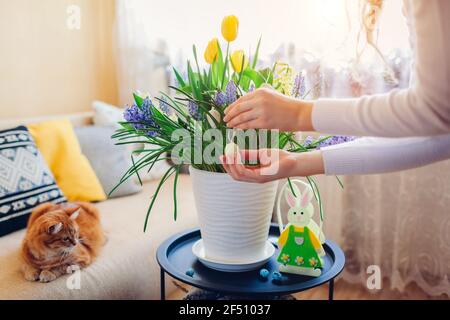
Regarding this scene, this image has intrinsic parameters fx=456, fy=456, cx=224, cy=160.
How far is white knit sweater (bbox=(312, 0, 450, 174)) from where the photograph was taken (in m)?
0.60

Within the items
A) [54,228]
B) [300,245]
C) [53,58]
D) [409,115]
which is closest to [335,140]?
[300,245]

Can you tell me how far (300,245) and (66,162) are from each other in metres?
1.21

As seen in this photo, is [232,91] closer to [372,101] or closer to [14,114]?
[372,101]

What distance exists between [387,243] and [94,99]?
5.63ft

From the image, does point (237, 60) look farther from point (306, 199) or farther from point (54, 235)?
point (54, 235)

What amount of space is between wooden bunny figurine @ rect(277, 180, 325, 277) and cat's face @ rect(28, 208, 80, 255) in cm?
64

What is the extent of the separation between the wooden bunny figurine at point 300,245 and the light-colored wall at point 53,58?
1587mm

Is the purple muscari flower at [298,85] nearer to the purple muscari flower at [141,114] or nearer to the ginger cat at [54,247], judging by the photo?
the purple muscari flower at [141,114]

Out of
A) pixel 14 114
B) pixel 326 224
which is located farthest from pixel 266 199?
pixel 14 114

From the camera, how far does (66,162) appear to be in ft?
6.29

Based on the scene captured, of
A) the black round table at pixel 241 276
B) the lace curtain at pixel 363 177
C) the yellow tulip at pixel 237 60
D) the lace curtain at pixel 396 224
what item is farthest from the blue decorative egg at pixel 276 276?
the lace curtain at pixel 396 224

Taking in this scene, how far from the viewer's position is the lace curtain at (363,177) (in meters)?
1.81

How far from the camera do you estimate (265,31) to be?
2.04m

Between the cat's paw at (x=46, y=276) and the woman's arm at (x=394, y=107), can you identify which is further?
the cat's paw at (x=46, y=276)
